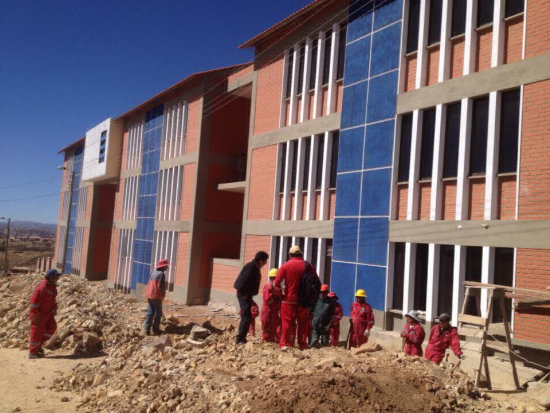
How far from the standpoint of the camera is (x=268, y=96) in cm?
1764

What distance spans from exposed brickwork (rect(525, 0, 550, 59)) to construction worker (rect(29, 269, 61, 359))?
1162cm

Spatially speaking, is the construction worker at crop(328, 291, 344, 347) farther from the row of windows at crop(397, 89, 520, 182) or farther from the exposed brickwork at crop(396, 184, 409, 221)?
the row of windows at crop(397, 89, 520, 182)

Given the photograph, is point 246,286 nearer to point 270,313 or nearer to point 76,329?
point 270,313

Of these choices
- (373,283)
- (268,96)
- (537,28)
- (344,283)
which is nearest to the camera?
(537,28)

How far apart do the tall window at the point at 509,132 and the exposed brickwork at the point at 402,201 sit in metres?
2.41

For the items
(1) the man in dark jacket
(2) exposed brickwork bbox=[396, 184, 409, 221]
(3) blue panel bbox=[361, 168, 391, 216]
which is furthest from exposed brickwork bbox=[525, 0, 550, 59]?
(1) the man in dark jacket

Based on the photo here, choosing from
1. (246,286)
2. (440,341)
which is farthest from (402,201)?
(246,286)

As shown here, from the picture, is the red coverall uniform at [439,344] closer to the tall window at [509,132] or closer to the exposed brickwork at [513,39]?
the tall window at [509,132]

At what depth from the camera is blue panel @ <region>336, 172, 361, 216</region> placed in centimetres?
1286

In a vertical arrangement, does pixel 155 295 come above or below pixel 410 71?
below

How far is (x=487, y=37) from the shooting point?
10203 mm

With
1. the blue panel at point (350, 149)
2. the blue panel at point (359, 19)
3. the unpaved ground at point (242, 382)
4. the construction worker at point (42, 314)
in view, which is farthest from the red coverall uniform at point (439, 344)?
the blue panel at point (359, 19)

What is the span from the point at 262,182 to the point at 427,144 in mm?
7431

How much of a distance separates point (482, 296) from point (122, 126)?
27.9 m
